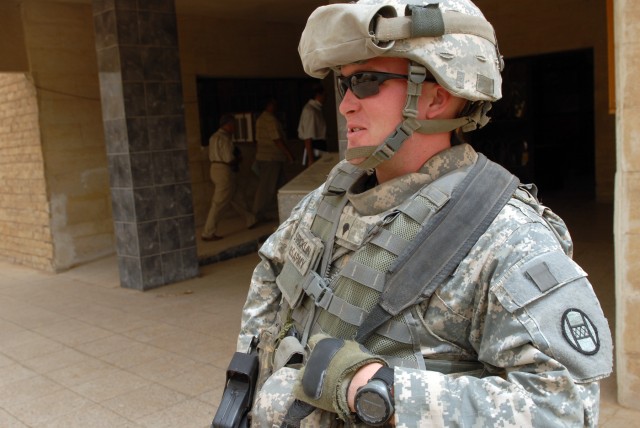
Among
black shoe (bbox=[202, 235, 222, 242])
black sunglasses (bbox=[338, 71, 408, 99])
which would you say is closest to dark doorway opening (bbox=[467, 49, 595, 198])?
black shoe (bbox=[202, 235, 222, 242])

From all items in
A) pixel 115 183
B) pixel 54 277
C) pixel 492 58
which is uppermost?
pixel 492 58

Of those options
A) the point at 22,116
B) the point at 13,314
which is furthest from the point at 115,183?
the point at 22,116

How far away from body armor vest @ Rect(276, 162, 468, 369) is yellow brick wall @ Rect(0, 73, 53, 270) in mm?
7233

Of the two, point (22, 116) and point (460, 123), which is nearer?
point (460, 123)

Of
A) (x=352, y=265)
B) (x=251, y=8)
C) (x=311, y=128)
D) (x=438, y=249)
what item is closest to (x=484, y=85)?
(x=438, y=249)

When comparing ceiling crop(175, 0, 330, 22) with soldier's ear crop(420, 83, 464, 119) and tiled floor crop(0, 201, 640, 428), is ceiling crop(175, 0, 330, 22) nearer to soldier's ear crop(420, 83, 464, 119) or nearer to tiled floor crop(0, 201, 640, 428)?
tiled floor crop(0, 201, 640, 428)

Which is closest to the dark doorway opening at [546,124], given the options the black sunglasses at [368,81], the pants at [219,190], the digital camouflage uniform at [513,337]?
the pants at [219,190]

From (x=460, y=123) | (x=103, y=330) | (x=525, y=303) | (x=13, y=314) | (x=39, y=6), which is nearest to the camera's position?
(x=525, y=303)

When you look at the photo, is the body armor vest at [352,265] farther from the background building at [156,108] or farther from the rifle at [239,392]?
the background building at [156,108]

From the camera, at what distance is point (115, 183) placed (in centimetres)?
698

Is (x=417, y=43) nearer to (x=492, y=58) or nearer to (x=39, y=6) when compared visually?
(x=492, y=58)

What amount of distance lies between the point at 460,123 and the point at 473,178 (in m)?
0.15

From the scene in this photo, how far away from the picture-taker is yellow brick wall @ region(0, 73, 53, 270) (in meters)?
8.07

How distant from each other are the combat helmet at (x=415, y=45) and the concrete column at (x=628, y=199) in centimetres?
192
